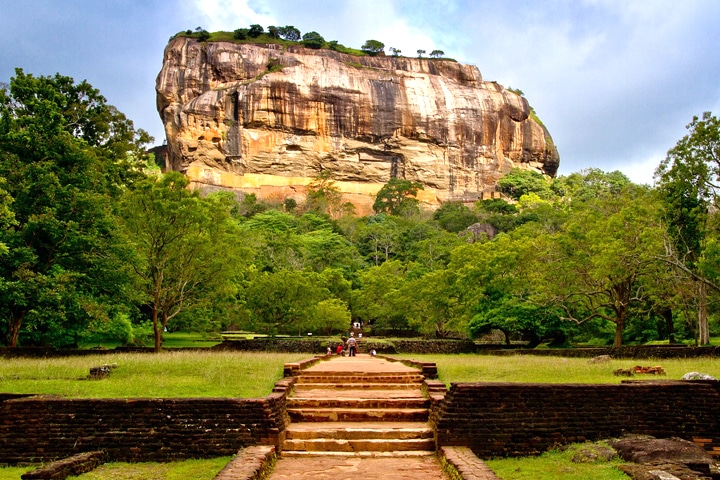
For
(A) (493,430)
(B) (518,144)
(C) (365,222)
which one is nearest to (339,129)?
(C) (365,222)

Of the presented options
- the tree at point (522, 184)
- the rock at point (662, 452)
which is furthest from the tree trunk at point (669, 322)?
the tree at point (522, 184)

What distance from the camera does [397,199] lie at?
2926 inches

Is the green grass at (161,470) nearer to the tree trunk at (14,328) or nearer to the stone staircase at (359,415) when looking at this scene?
the stone staircase at (359,415)

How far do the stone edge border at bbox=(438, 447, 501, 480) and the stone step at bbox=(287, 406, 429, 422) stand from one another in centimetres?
134

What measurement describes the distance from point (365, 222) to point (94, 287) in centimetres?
4970

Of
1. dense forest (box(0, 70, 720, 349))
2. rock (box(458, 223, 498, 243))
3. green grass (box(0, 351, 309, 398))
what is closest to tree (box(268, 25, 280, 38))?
rock (box(458, 223, 498, 243))

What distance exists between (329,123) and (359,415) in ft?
229

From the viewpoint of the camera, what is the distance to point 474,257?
27.7 m

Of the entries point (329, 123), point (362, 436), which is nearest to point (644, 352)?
point (362, 436)

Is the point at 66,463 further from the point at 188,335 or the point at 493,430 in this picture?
the point at 188,335

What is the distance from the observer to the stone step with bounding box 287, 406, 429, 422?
31.3 feet

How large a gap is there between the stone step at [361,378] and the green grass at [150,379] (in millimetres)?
622

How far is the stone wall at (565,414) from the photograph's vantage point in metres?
8.38

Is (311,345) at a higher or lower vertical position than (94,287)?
lower
